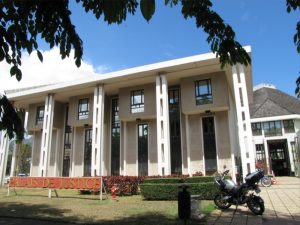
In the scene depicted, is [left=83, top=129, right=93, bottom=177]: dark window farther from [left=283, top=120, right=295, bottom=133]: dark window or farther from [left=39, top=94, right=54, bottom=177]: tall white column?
[left=283, top=120, right=295, bottom=133]: dark window

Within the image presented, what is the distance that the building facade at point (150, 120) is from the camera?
22453 mm

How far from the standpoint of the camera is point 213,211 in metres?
10.1

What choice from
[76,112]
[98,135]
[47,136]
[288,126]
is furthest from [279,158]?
[47,136]

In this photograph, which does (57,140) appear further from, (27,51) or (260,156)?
(27,51)

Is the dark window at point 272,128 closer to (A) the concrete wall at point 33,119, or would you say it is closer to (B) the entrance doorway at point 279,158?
(B) the entrance doorway at point 279,158

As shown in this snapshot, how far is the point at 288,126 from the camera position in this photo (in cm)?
3962

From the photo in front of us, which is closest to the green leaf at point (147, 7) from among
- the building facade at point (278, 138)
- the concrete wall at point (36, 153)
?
the concrete wall at point (36, 153)

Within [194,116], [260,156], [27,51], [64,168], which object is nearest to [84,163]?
[64,168]

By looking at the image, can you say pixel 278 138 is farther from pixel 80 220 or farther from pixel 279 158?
pixel 80 220

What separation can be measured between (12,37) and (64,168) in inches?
1149

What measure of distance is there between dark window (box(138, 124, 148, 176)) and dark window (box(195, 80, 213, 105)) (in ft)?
18.5

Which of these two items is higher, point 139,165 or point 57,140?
point 57,140

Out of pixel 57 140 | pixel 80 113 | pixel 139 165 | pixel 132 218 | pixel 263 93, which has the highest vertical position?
pixel 263 93

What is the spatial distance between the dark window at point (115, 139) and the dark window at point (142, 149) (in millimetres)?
2315
